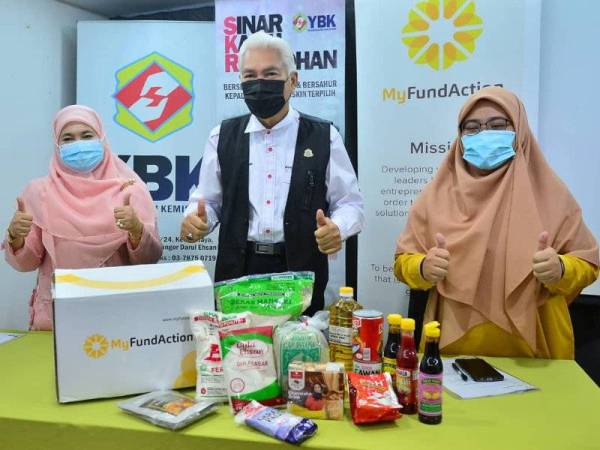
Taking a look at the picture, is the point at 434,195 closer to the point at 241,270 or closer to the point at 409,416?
the point at 241,270

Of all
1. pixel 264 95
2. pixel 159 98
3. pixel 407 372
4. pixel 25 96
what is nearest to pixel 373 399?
pixel 407 372

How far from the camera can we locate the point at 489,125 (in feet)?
6.34

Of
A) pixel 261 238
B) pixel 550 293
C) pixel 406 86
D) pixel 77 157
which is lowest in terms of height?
pixel 550 293

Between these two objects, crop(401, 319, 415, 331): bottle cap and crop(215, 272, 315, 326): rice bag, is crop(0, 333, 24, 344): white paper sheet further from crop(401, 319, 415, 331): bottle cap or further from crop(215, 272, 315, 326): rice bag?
crop(401, 319, 415, 331): bottle cap

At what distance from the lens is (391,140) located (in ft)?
9.05

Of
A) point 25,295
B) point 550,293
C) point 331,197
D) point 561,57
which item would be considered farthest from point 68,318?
point 561,57

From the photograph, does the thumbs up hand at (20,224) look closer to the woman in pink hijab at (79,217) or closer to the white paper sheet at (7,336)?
the woman in pink hijab at (79,217)

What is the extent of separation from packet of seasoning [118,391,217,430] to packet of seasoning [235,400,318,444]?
0.30 feet

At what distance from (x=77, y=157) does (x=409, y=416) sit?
5.55 feet

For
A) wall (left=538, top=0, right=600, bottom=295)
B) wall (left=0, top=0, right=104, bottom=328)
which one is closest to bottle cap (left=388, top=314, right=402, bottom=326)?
wall (left=538, top=0, right=600, bottom=295)

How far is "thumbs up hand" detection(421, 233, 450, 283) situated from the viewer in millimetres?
1708

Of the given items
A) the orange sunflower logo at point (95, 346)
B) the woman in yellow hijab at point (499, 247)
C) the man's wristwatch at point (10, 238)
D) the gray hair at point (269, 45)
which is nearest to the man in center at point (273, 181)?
the gray hair at point (269, 45)

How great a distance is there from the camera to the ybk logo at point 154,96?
3.23 meters

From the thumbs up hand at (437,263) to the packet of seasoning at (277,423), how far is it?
768mm
